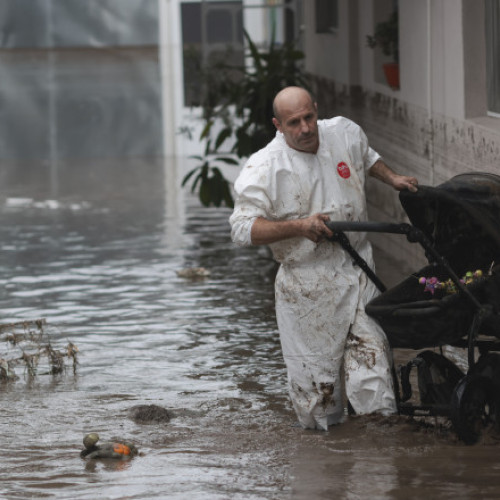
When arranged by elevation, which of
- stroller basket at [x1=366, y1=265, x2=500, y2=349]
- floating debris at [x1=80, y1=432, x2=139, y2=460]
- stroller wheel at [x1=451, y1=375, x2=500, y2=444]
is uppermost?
stroller basket at [x1=366, y1=265, x2=500, y2=349]

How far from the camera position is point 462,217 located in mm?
5484

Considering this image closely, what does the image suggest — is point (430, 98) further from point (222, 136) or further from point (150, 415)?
point (150, 415)

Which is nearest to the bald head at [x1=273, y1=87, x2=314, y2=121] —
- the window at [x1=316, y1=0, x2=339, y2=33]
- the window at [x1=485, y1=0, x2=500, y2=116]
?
the window at [x1=485, y1=0, x2=500, y2=116]

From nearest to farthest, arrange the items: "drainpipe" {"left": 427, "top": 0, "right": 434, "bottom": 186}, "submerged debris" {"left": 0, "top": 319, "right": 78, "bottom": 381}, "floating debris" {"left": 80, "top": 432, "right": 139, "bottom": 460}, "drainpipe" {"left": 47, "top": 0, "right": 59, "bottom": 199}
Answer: "floating debris" {"left": 80, "top": 432, "right": 139, "bottom": 460}, "submerged debris" {"left": 0, "top": 319, "right": 78, "bottom": 381}, "drainpipe" {"left": 427, "top": 0, "right": 434, "bottom": 186}, "drainpipe" {"left": 47, "top": 0, "right": 59, "bottom": 199}

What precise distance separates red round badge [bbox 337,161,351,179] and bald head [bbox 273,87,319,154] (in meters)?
0.15

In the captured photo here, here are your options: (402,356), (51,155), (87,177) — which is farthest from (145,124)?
(402,356)

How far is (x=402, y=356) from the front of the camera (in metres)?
7.75

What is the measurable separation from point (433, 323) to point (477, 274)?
32cm

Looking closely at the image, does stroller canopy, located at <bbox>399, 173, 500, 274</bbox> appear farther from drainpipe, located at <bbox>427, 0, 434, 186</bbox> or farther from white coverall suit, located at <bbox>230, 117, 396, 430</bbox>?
drainpipe, located at <bbox>427, 0, 434, 186</bbox>

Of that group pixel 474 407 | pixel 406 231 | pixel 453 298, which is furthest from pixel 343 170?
pixel 474 407

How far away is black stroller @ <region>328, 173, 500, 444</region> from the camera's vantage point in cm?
532

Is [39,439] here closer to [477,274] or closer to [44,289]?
[477,274]

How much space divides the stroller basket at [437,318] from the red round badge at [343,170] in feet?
2.18

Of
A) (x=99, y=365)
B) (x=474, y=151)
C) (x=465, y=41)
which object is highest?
(x=465, y=41)
